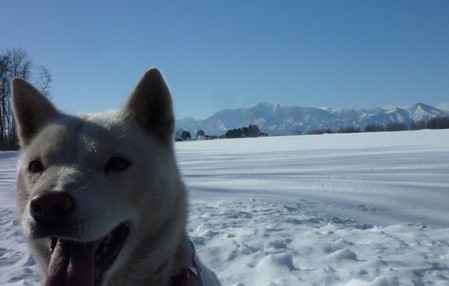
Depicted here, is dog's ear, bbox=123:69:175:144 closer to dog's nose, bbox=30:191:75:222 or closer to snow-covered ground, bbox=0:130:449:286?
dog's nose, bbox=30:191:75:222

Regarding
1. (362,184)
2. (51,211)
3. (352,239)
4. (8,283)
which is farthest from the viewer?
(362,184)

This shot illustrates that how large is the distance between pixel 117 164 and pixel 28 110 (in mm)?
1013

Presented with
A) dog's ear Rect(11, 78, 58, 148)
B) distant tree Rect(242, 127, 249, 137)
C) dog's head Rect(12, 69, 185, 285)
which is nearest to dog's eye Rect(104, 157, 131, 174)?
dog's head Rect(12, 69, 185, 285)

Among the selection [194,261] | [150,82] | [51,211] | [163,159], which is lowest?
[194,261]

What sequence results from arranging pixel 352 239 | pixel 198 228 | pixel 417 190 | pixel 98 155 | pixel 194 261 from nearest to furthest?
pixel 98 155
pixel 194 261
pixel 352 239
pixel 198 228
pixel 417 190

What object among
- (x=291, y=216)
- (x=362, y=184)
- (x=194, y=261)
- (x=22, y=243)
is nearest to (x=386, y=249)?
(x=291, y=216)

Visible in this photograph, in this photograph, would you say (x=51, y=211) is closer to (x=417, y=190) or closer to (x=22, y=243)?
(x=22, y=243)

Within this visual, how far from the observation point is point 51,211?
184cm

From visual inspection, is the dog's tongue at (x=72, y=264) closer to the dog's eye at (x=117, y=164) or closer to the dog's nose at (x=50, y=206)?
the dog's nose at (x=50, y=206)

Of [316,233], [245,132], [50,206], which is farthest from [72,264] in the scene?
[245,132]

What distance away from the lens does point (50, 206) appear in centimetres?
183

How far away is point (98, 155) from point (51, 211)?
0.51 m

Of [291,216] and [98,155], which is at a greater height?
[98,155]

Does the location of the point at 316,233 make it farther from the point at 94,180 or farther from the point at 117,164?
the point at 94,180
